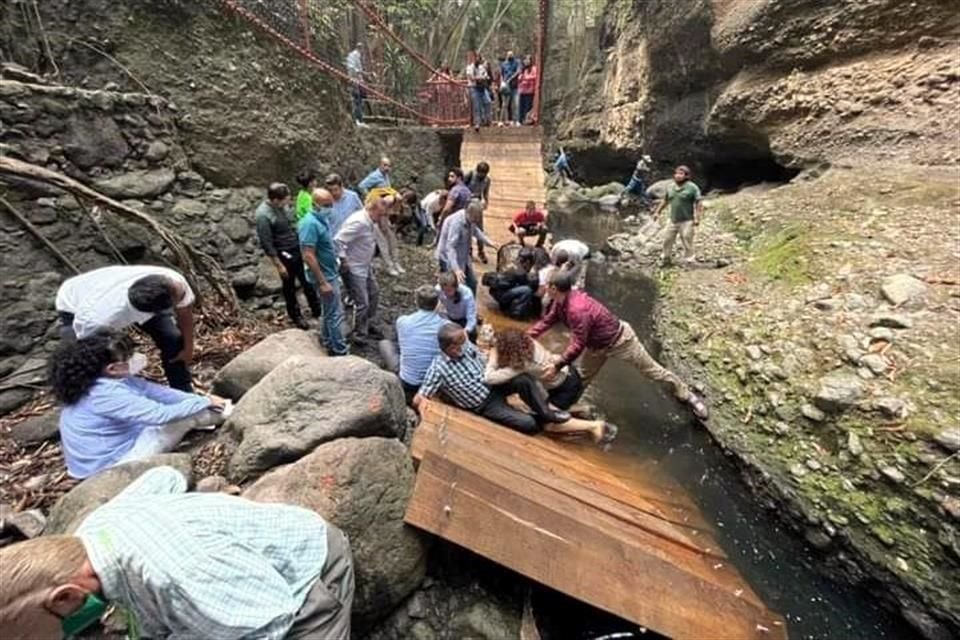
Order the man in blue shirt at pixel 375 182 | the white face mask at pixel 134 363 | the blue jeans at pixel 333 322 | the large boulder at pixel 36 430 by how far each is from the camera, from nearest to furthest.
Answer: the white face mask at pixel 134 363 < the large boulder at pixel 36 430 < the blue jeans at pixel 333 322 < the man in blue shirt at pixel 375 182

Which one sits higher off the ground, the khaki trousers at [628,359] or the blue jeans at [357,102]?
the blue jeans at [357,102]

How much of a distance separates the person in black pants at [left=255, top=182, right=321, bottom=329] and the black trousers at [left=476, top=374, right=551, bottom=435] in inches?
91.9

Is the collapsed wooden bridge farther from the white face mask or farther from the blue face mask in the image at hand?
the white face mask

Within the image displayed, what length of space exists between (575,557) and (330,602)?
1.24m

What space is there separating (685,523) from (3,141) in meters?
5.90

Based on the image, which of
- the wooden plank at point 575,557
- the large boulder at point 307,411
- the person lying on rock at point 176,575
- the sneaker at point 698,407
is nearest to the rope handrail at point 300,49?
the large boulder at point 307,411

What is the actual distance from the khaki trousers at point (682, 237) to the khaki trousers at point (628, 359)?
435 centimetres

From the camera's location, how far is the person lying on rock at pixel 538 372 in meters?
3.99

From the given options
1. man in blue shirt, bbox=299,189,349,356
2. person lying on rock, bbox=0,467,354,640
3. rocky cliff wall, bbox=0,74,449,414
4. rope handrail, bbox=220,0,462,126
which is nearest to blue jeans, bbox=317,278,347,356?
man in blue shirt, bbox=299,189,349,356

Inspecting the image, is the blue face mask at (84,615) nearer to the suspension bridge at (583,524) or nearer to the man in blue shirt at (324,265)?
the suspension bridge at (583,524)

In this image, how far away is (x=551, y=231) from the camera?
13.8 metres

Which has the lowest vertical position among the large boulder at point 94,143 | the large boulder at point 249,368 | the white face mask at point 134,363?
the large boulder at point 249,368

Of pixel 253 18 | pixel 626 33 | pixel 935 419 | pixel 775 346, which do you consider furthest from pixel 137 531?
pixel 626 33

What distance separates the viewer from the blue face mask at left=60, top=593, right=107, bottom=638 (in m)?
1.28
